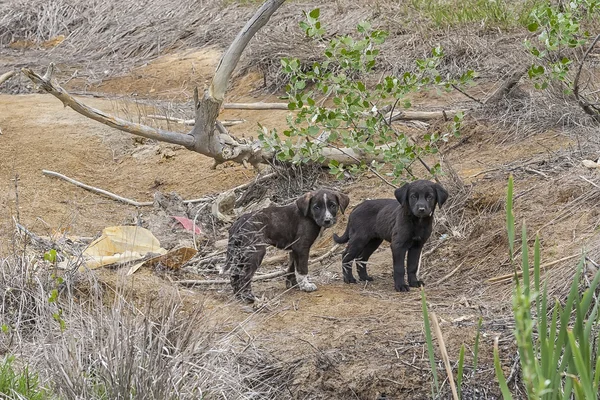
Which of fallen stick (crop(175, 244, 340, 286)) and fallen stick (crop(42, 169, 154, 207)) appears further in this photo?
fallen stick (crop(42, 169, 154, 207))

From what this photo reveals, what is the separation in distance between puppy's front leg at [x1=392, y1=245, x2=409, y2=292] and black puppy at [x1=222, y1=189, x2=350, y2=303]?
1.89 feet

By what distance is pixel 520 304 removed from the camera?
9.39 feet

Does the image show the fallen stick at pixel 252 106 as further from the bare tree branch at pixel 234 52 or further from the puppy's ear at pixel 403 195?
the puppy's ear at pixel 403 195

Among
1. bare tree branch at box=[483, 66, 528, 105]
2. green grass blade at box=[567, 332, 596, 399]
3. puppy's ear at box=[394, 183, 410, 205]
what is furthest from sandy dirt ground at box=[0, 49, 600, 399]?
green grass blade at box=[567, 332, 596, 399]

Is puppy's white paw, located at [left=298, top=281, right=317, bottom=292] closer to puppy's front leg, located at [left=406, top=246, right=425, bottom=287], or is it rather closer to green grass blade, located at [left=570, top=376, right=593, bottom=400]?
puppy's front leg, located at [left=406, top=246, right=425, bottom=287]

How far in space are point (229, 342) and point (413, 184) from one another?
8.39 feet

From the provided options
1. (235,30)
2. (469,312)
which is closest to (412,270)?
(469,312)

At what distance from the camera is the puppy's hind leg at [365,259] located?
8523 millimetres

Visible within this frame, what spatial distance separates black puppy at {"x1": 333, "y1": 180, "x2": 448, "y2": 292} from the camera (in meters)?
7.89

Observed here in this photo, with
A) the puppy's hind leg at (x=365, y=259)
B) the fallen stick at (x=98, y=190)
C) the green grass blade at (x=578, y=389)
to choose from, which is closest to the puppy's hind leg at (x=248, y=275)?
the puppy's hind leg at (x=365, y=259)

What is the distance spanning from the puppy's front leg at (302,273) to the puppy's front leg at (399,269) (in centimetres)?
66

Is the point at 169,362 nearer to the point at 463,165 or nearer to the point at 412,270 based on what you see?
the point at 412,270

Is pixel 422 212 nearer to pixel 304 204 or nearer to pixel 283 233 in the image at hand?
pixel 304 204

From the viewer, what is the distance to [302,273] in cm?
797
